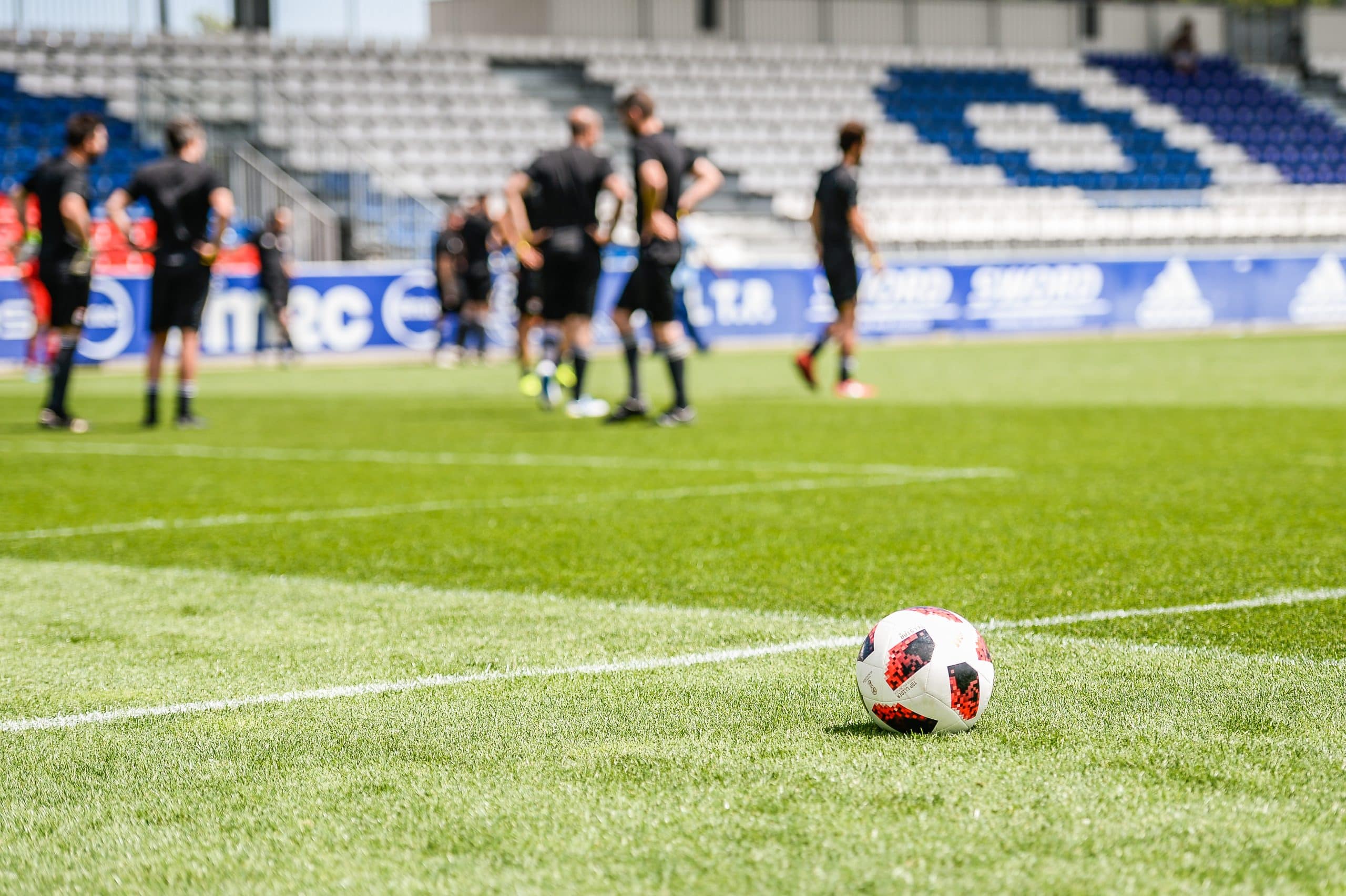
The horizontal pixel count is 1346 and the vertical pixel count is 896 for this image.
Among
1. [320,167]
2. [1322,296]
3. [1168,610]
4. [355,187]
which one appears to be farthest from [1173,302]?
[1168,610]

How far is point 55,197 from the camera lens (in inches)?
492

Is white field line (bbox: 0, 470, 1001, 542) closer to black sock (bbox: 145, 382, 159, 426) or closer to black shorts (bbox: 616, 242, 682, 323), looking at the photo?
black shorts (bbox: 616, 242, 682, 323)

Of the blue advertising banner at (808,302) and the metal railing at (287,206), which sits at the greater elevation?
the metal railing at (287,206)

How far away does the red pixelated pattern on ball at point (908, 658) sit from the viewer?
329cm

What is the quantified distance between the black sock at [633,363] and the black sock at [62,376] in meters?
3.88

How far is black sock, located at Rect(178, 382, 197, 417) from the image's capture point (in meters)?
12.4

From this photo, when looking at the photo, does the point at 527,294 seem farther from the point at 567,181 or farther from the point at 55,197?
the point at 55,197

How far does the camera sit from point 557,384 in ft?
45.8

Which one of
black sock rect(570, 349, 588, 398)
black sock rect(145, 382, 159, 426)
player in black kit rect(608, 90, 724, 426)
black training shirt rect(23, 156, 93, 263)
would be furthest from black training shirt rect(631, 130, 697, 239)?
black training shirt rect(23, 156, 93, 263)

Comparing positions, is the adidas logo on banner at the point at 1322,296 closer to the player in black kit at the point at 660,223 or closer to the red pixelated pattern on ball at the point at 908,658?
the player in black kit at the point at 660,223

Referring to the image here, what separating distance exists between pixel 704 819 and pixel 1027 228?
29658 millimetres

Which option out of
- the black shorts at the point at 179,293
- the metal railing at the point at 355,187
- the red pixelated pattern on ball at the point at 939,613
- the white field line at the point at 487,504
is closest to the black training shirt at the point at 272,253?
the metal railing at the point at 355,187

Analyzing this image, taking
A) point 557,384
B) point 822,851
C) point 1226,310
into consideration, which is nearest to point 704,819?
point 822,851

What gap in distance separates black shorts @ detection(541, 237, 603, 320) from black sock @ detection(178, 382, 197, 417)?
2.64 meters
